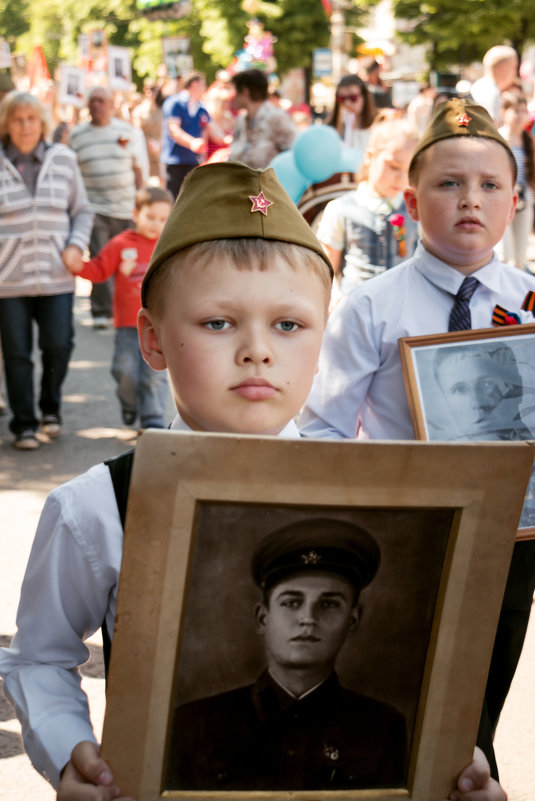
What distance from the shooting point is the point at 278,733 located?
138cm

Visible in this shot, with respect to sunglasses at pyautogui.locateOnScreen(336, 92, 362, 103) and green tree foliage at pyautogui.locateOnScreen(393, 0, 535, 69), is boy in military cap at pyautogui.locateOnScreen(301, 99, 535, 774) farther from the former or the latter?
green tree foliage at pyautogui.locateOnScreen(393, 0, 535, 69)

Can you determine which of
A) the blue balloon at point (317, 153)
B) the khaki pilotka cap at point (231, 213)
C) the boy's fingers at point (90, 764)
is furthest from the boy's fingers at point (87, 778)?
the blue balloon at point (317, 153)

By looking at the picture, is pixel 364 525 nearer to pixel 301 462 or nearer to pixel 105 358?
pixel 301 462

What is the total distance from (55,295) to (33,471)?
3.98ft

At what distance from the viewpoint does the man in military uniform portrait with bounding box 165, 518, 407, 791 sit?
136 cm

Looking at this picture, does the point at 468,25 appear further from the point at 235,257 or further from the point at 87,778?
the point at 87,778

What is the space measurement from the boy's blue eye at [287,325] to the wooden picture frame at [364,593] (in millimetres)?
392

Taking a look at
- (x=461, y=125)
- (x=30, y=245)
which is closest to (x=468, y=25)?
(x=30, y=245)

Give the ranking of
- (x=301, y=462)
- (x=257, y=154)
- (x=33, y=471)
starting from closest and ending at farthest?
(x=301, y=462) → (x=33, y=471) → (x=257, y=154)

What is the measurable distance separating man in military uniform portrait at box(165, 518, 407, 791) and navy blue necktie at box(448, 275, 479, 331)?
1520mm

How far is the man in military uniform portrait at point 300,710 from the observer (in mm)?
1364

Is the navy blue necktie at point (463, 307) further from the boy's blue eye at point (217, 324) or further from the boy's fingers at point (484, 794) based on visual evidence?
the boy's fingers at point (484, 794)

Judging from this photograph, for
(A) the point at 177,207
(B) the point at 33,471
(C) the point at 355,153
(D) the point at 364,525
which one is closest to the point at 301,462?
(D) the point at 364,525

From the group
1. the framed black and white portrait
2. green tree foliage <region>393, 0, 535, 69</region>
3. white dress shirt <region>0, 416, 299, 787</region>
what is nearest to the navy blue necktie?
white dress shirt <region>0, 416, 299, 787</region>
